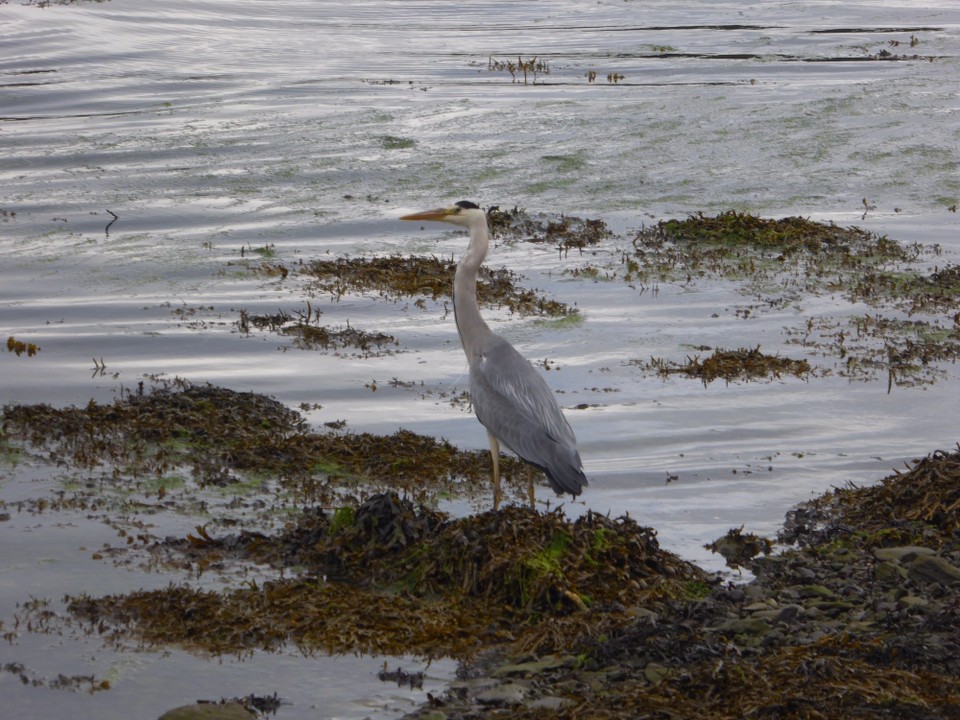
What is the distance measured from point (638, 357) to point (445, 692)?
223 inches

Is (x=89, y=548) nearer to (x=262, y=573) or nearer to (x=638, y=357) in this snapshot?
(x=262, y=573)

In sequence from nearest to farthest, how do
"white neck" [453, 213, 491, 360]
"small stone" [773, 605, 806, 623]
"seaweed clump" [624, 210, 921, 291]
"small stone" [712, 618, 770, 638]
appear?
"small stone" [712, 618, 770, 638] → "small stone" [773, 605, 806, 623] → "white neck" [453, 213, 491, 360] → "seaweed clump" [624, 210, 921, 291]

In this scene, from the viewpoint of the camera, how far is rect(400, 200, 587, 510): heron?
25.2 ft

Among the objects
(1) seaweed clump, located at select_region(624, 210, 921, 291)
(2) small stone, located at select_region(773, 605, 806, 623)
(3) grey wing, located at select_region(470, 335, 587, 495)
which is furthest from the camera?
(1) seaweed clump, located at select_region(624, 210, 921, 291)

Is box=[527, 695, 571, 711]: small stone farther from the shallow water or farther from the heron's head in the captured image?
the heron's head

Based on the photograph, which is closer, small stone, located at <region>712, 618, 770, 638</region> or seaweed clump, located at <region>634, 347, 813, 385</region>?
small stone, located at <region>712, 618, 770, 638</region>

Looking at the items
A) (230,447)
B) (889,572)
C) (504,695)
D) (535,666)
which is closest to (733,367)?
(889,572)

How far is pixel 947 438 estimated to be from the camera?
936 cm

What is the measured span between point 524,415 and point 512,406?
13 centimetres

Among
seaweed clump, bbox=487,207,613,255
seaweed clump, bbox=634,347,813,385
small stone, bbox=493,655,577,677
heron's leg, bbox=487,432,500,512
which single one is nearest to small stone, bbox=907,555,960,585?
small stone, bbox=493,655,577,677

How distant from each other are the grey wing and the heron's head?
1.27 m

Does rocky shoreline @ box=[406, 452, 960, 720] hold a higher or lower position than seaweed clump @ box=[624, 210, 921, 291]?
lower

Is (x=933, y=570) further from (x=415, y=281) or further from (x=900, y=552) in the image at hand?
(x=415, y=281)

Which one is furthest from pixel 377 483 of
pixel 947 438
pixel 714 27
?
pixel 714 27
